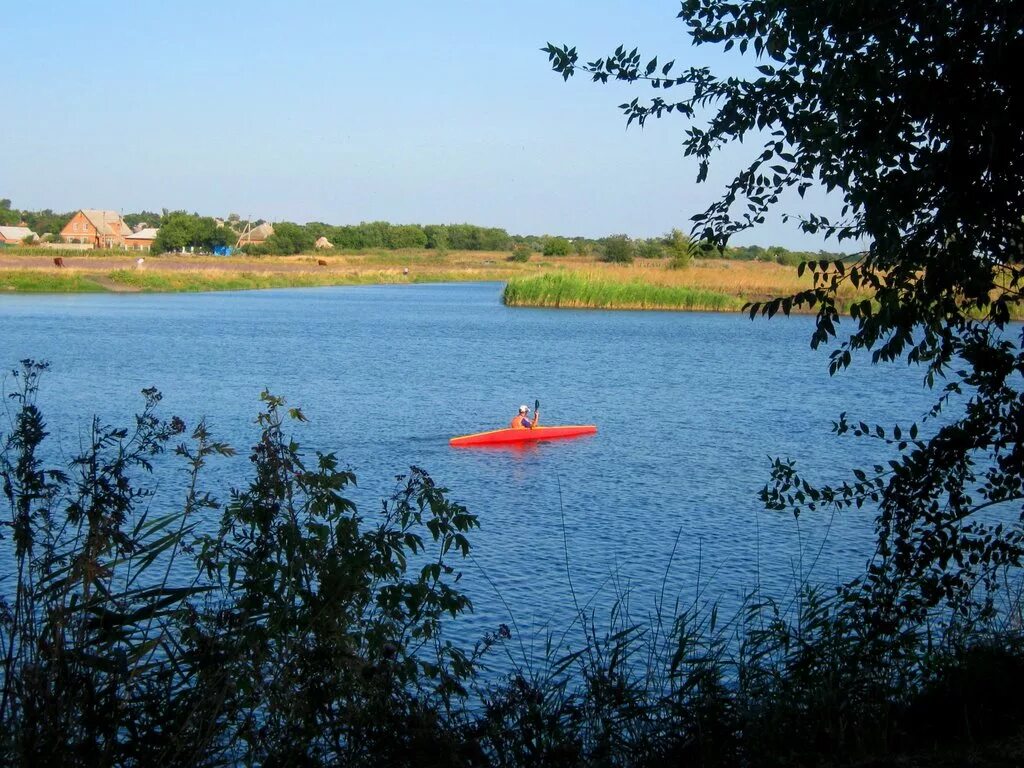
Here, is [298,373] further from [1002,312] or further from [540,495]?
[1002,312]

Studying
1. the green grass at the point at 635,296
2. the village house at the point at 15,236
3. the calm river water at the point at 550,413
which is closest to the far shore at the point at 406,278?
the green grass at the point at 635,296

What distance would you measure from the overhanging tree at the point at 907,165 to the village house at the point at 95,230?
5193 inches

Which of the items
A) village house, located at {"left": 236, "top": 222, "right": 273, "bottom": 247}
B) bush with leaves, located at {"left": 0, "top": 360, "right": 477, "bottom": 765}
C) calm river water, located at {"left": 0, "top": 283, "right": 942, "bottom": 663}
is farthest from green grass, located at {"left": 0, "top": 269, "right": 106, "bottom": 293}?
village house, located at {"left": 236, "top": 222, "right": 273, "bottom": 247}

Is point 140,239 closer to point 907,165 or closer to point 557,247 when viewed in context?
point 557,247

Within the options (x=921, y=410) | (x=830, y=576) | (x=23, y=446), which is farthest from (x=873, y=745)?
(x=921, y=410)

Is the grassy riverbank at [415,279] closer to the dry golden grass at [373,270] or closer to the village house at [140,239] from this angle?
the dry golden grass at [373,270]

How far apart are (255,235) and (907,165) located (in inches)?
5804

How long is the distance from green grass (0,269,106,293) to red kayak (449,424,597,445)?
50.5m

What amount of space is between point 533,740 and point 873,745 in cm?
133

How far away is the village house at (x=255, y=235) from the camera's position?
142 metres

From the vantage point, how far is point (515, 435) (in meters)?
20.9

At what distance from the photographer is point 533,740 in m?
4.76

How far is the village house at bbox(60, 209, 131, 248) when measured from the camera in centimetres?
12938

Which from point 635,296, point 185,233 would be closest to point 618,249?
point 635,296
